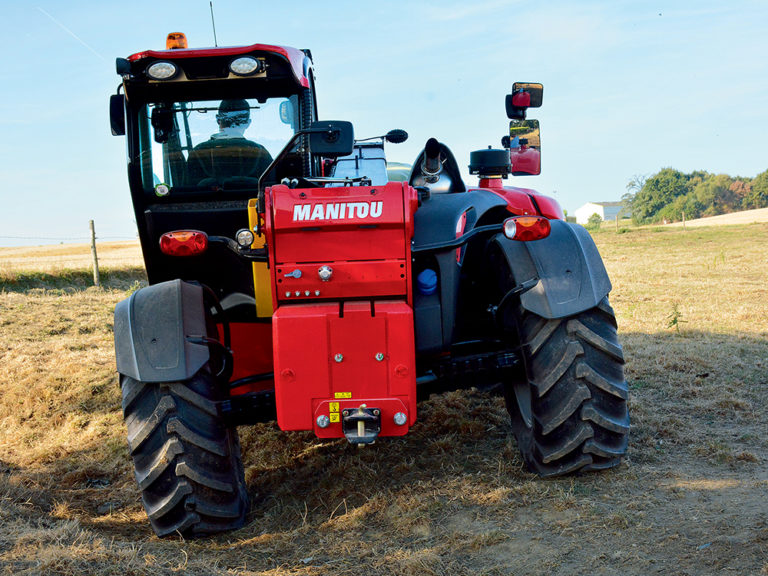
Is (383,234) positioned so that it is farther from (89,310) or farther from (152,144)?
(89,310)

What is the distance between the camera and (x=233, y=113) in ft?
16.8

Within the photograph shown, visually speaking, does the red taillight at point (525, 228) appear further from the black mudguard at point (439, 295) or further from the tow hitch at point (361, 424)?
the tow hitch at point (361, 424)

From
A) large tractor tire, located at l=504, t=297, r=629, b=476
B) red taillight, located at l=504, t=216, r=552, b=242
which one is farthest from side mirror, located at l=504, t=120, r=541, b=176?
red taillight, located at l=504, t=216, r=552, b=242

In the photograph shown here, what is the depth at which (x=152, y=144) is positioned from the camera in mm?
5062

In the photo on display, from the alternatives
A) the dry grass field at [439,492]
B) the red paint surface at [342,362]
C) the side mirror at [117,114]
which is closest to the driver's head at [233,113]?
the side mirror at [117,114]

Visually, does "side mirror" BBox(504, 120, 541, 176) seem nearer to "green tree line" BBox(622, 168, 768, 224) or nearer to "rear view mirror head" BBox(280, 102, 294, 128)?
"rear view mirror head" BBox(280, 102, 294, 128)

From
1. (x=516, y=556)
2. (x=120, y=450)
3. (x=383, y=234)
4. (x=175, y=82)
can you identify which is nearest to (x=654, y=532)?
(x=516, y=556)

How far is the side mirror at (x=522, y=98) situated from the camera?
6453 millimetres

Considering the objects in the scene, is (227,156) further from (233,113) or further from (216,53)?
(216,53)

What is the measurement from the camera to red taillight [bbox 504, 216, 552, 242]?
12.7 ft

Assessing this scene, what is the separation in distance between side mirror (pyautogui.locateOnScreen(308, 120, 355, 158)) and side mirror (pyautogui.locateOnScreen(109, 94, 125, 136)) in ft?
6.45

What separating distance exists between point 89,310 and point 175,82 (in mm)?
8831

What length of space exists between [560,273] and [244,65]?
7.88ft

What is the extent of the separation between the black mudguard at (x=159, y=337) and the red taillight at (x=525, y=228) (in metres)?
1.72
